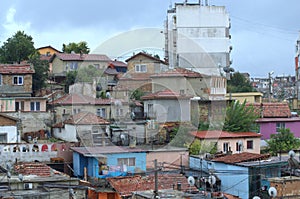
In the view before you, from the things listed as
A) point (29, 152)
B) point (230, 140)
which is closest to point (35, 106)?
point (29, 152)

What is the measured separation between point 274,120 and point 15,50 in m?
14.0

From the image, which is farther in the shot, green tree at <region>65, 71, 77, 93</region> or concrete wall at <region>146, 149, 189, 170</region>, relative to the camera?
green tree at <region>65, 71, 77, 93</region>

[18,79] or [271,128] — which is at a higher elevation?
[18,79]

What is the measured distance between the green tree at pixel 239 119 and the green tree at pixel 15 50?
40.7 feet

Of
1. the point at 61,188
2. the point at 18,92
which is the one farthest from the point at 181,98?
the point at 61,188

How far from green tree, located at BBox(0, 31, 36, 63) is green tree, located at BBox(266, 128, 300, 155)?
46.6ft

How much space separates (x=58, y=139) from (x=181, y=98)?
5.08m

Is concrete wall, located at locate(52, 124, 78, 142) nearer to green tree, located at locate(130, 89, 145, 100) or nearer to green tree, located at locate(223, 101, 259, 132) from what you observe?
green tree, located at locate(130, 89, 145, 100)

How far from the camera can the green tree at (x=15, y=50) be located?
28656mm

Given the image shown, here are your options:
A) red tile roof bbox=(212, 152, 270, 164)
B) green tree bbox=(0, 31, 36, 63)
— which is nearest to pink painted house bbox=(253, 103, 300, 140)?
red tile roof bbox=(212, 152, 270, 164)

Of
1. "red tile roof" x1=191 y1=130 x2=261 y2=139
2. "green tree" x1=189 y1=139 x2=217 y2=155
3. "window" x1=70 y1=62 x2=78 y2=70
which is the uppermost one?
"window" x1=70 y1=62 x2=78 y2=70

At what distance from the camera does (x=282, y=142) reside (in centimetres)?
2105

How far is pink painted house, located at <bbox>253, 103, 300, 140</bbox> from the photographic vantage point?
76.4ft

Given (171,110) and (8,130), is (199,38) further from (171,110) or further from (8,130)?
(8,130)
